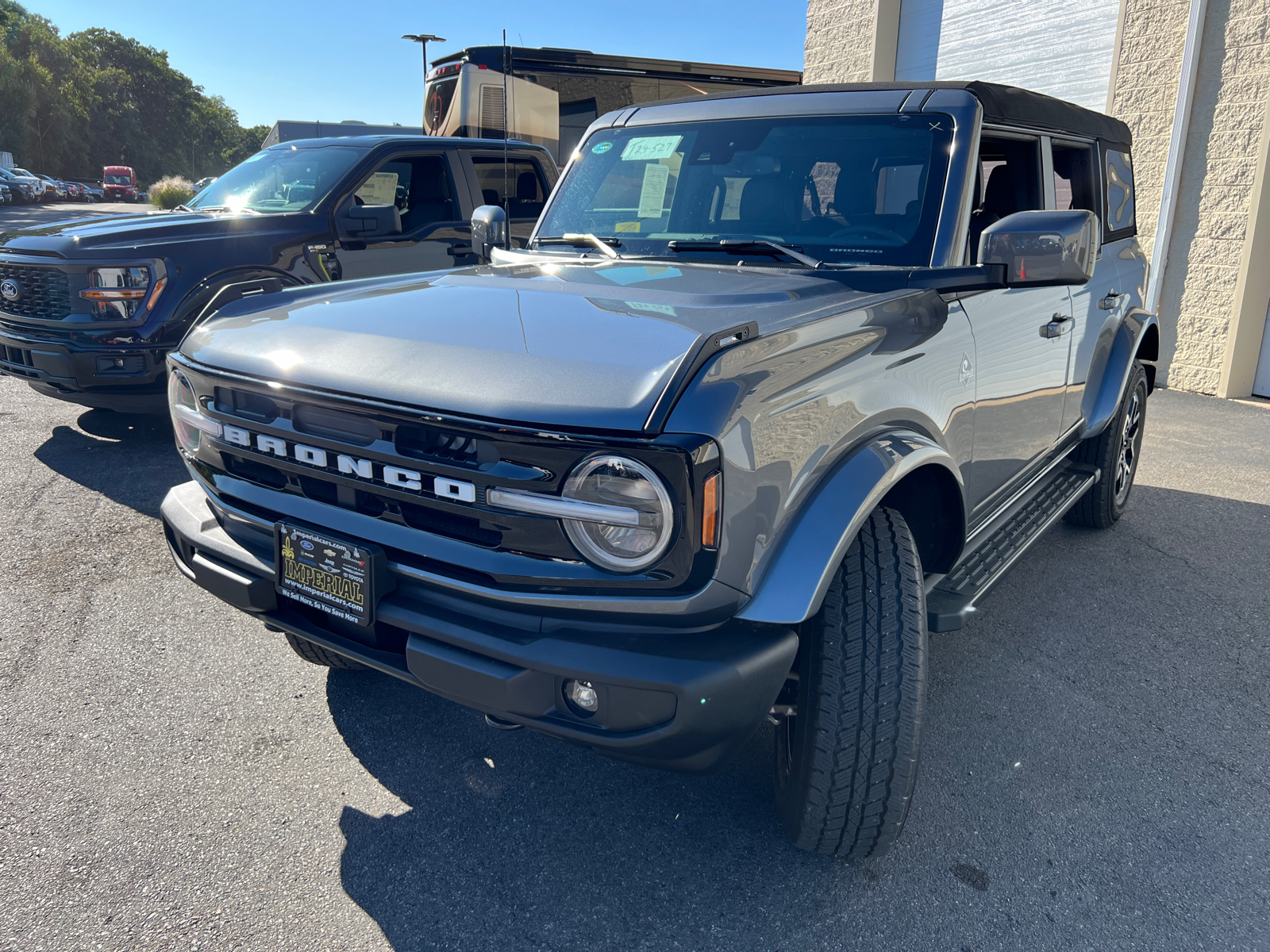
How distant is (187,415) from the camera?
246cm

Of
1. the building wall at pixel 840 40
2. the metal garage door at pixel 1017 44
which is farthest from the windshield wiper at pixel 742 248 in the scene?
the building wall at pixel 840 40

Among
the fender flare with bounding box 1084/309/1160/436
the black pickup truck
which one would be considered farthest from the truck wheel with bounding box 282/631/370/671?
the fender flare with bounding box 1084/309/1160/436

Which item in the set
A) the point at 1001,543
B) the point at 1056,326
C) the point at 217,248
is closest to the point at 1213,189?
the point at 1056,326

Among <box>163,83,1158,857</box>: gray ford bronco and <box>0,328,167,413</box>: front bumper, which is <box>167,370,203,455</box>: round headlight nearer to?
<box>163,83,1158,857</box>: gray ford bronco

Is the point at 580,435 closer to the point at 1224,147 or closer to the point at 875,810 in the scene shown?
the point at 875,810

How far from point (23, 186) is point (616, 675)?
164ft

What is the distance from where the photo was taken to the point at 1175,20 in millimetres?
7930

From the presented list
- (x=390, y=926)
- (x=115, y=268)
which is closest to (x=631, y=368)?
(x=390, y=926)

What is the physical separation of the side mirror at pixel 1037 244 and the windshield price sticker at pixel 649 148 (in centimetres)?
125

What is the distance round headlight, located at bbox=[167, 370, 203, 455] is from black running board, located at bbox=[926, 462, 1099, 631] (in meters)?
2.02

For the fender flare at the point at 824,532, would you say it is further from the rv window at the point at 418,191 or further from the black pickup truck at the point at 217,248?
the rv window at the point at 418,191

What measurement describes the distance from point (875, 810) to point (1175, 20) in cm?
866

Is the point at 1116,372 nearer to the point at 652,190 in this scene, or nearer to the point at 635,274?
the point at 652,190

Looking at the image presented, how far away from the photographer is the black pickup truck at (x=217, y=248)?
5027 mm
